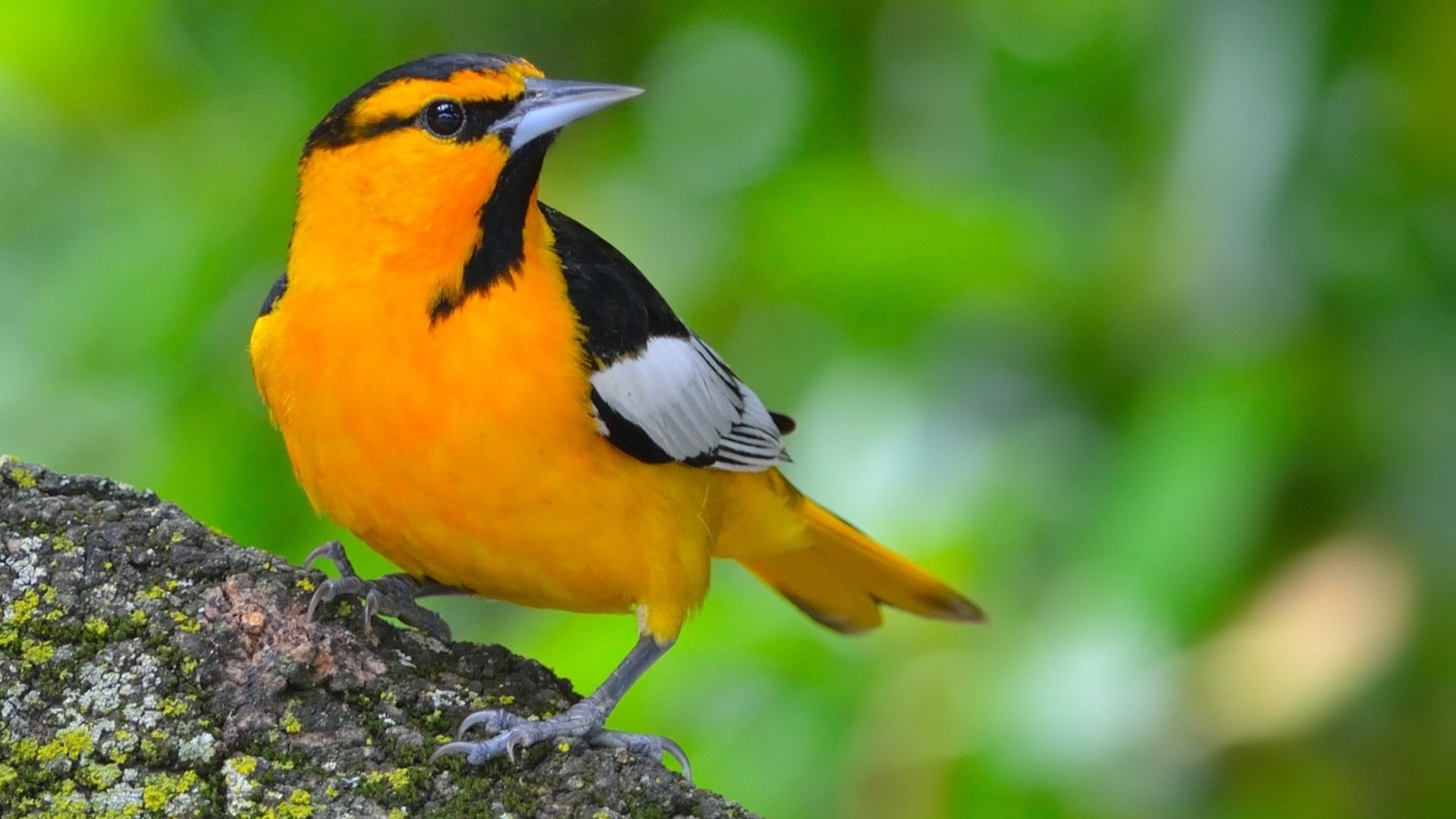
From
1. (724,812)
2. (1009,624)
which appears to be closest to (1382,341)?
(1009,624)

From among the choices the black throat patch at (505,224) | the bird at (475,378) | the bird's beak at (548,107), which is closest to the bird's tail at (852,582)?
the bird at (475,378)

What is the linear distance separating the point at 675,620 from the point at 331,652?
35.9 inches

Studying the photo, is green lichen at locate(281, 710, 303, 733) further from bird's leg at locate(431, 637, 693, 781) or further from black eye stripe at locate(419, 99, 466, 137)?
black eye stripe at locate(419, 99, 466, 137)

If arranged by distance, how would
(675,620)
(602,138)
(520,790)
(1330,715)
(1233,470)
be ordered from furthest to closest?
1. (602,138)
2. (1330,715)
3. (1233,470)
4. (675,620)
5. (520,790)

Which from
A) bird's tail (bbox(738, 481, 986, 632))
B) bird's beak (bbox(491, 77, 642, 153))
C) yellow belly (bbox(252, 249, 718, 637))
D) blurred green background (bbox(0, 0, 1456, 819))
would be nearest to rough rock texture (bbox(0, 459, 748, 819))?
yellow belly (bbox(252, 249, 718, 637))

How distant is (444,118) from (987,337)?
161 cm

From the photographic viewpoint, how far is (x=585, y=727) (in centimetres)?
271

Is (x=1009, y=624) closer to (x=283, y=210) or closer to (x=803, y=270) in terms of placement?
(x=803, y=270)

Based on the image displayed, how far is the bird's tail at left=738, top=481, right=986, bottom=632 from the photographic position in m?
3.75

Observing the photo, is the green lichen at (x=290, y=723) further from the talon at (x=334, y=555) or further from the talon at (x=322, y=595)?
the talon at (x=334, y=555)

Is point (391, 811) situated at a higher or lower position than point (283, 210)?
lower

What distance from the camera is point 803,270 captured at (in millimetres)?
3965

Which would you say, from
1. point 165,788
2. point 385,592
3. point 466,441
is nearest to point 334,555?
point 385,592

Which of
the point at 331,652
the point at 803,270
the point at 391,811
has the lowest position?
the point at 391,811
